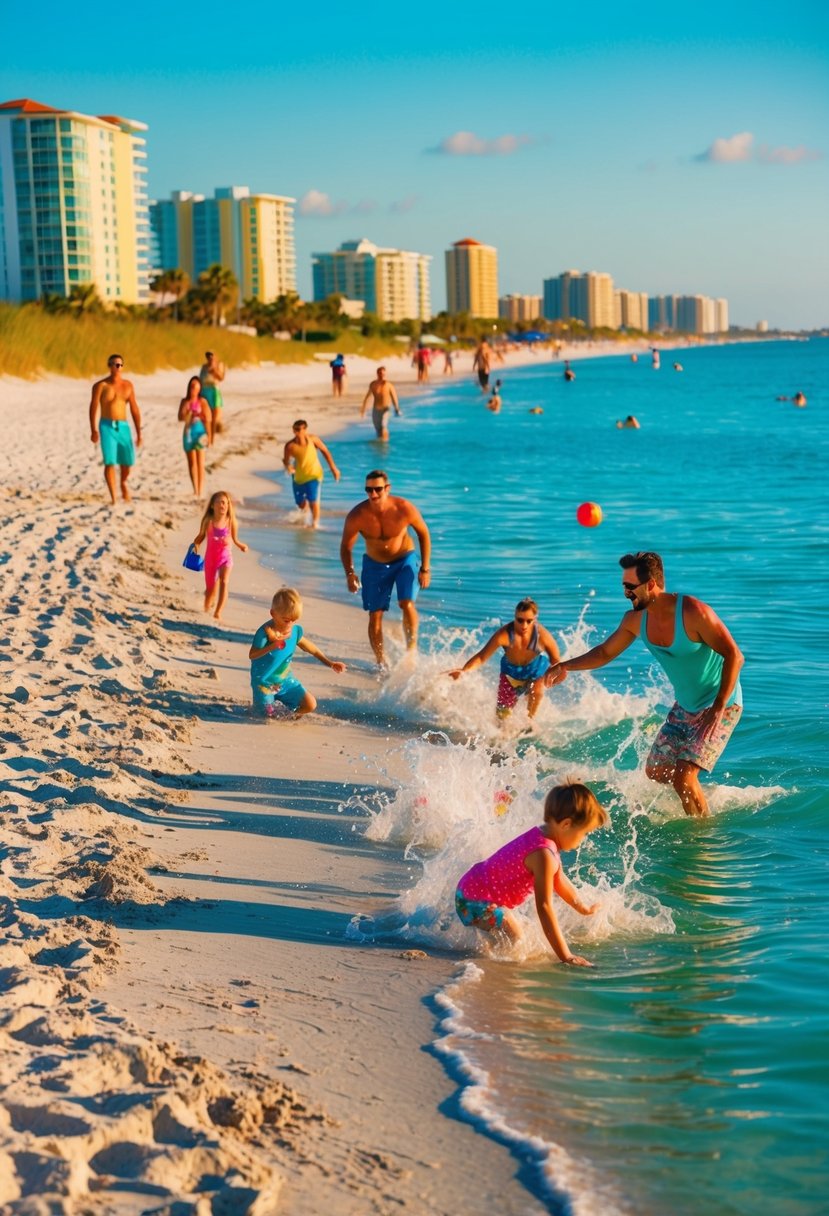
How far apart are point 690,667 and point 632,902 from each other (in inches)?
54.4

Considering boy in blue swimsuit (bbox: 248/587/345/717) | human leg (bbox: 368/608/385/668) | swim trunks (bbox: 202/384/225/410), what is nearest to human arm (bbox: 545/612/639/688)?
boy in blue swimsuit (bbox: 248/587/345/717)

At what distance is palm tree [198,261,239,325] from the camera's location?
77125mm

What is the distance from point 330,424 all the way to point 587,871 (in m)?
30.4

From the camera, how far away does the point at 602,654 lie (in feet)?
21.0

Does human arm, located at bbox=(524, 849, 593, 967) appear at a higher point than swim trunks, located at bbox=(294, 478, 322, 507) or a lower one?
lower

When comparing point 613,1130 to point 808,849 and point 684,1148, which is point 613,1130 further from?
point 808,849

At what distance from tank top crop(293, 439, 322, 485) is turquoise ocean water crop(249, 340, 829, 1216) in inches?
28.1

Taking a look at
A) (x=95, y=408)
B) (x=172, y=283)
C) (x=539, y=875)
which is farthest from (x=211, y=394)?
(x=172, y=283)

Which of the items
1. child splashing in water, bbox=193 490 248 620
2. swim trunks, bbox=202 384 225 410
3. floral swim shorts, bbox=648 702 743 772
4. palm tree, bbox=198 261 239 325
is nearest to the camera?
floral swim shorts, bbox=648 702 743 772

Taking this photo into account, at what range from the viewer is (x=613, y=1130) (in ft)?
12.6

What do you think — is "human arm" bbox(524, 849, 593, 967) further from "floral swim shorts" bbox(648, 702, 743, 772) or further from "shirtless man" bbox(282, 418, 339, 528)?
"shirtless man" bbox(282, 418, 339, 528)

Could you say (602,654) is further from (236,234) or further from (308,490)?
(236,234)

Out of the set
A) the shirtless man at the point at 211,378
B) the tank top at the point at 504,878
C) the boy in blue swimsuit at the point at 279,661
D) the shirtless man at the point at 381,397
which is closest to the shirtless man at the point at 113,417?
the shirtless man at the point at 211,378

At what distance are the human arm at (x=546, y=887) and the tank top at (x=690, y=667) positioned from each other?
1894mm
